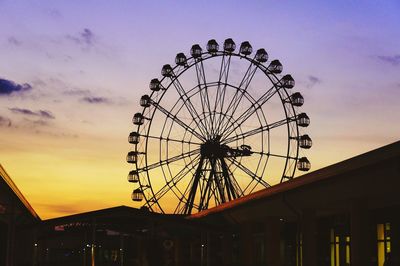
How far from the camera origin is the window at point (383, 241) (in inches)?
1051

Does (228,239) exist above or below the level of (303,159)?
below

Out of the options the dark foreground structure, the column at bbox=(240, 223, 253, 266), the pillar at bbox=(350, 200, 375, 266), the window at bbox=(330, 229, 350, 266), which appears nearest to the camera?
the dark foreground structure

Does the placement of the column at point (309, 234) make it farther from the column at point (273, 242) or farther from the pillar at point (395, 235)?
the column at point (273, 242)

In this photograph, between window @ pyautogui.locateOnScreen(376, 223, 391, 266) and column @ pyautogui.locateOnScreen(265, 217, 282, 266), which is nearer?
window @ pyautogui.locateOnScreen(376, 223, 391, 266)

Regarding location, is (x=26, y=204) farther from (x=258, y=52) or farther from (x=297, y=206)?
(x=258, y=52)

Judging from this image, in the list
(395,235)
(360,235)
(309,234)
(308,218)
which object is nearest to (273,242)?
(309,234)

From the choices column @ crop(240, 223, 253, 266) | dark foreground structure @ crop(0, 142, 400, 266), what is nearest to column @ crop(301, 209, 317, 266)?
dark foreground structure @ crop(0, 142, 400, 266)

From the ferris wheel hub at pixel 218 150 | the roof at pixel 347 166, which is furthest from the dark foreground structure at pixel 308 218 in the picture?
the ferris wheel hub at pixel 218 150

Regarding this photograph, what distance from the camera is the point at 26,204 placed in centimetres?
3394

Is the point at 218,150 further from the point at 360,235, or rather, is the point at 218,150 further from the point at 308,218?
the point at 360,235

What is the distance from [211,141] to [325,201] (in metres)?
21.0

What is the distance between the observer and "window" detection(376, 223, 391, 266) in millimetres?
26703

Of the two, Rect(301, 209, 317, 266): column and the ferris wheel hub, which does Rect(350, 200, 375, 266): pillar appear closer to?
Rect(301, 209, 317, 266): column

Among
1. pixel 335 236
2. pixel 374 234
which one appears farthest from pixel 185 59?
pixel 374 234
